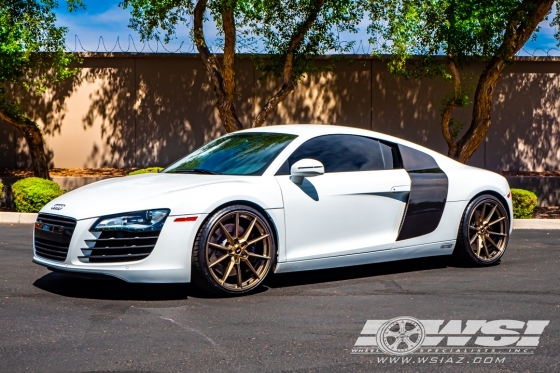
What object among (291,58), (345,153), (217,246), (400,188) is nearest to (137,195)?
(217,246)

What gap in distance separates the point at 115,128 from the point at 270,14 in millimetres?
5071

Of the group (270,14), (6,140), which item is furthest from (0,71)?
(270,14)

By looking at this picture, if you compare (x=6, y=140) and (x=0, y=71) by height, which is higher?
(x=0, y=71)

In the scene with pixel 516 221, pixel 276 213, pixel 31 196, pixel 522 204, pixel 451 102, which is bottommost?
pixel 516 221

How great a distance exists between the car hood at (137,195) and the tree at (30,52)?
Result: 28.9ft

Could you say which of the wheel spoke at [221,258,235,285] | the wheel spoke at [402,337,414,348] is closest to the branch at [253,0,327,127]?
the wheel spoke at [221,258,235,285]

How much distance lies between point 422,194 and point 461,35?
7.92 m

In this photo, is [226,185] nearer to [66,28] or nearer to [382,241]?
[382,241]

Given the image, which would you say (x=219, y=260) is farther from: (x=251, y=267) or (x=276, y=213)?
(x=276, y=213)

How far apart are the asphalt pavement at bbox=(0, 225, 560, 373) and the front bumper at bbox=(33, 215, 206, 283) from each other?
25cm

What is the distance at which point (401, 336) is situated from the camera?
588cm

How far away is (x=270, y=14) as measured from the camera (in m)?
17.2

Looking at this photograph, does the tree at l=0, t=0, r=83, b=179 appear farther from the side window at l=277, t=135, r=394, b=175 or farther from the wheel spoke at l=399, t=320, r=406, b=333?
the wheel spoke at l=399, t=320, r=406, b=333

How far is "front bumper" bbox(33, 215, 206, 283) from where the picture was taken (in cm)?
678
